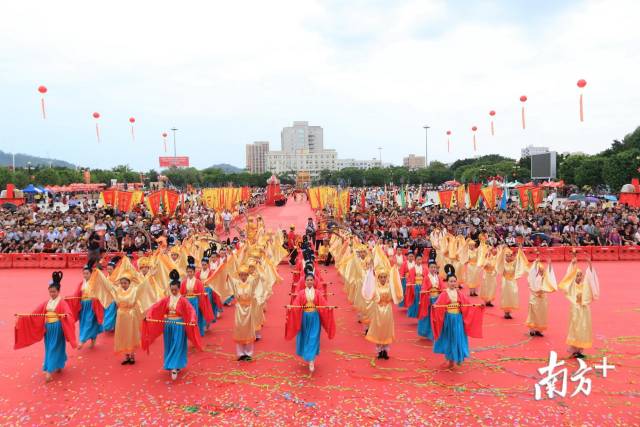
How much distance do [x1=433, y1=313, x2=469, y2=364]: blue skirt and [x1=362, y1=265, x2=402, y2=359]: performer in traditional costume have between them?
2.66 feet

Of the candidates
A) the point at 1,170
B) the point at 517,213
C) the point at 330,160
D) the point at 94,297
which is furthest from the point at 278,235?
the point at 330,160

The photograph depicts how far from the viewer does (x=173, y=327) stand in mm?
6465

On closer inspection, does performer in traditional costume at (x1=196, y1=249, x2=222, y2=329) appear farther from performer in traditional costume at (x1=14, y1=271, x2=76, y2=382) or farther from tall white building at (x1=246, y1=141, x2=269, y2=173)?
tall white building at (x1=246, y1=141, x2=269, y2=173)

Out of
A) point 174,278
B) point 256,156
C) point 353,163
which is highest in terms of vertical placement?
point 256,156

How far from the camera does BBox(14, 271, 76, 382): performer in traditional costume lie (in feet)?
21.3

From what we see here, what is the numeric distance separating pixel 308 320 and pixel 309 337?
24cm

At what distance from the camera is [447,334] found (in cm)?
671

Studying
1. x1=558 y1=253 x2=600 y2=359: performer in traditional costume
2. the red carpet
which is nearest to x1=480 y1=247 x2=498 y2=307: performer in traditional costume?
the red carpet

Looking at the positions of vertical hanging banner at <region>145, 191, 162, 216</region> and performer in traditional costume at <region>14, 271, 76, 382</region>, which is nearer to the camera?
performer in traditional costume at <region>14, 271, 76, 382</region>

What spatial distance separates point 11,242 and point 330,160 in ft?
465

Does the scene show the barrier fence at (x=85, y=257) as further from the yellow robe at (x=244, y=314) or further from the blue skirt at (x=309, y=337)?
the blue skirt at (x=309, y=337)

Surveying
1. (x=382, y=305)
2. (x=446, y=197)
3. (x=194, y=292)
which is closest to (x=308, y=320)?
(x=382, y=305)

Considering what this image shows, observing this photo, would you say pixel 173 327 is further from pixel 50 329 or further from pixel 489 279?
pixel 489 279

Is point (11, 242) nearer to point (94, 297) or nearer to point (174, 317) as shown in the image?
point (94, 297)
